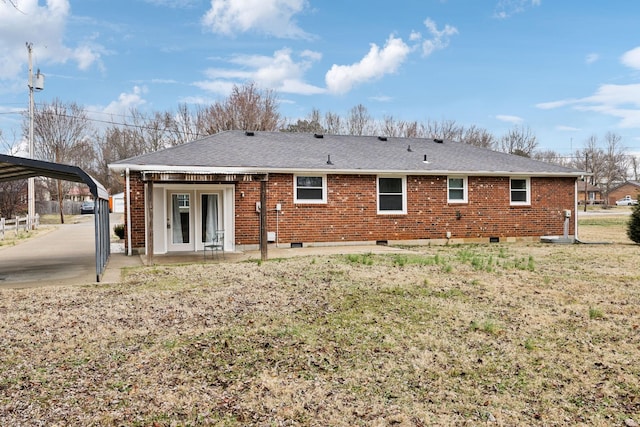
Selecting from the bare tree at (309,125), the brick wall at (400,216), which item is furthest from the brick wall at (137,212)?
the bare tree at (309,125)

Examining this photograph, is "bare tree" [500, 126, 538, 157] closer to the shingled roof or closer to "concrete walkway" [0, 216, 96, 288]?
the shingled roof

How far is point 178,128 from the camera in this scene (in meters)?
42.2

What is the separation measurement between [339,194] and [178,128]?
30874 mm

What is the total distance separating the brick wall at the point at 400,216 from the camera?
47.4ft

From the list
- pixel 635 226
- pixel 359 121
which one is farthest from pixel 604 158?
pixel 635 226

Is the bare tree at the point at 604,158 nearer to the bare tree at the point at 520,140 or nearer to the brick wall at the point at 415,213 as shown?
the bare tree at the point at 520,140

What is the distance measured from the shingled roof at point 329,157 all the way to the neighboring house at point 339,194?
0.14 feet

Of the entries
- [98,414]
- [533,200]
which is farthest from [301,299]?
[533,200]

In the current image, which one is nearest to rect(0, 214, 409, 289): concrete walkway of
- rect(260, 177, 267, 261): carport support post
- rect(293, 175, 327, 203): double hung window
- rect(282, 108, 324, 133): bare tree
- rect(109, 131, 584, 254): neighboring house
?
rect(260, 177, 267, 261): carport support post

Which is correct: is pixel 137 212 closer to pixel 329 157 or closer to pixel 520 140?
pixel 329 157

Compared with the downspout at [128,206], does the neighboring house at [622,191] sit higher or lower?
higher

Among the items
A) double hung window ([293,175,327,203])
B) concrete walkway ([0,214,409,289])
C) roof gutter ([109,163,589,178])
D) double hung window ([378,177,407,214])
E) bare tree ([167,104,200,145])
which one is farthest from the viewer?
bare tree ([167,104,200,145])

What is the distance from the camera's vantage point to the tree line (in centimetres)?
3812

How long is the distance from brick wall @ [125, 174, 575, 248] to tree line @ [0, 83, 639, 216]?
936 inches
